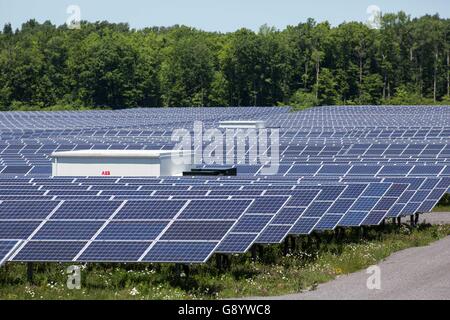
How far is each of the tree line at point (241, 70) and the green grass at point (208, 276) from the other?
111 meters

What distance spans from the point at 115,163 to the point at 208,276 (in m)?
16.1

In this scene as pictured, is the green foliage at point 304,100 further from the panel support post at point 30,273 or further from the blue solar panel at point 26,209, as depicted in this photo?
the panel support post at point 30,273

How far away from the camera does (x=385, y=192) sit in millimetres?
34688

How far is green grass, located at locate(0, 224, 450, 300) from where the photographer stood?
23.6 metres

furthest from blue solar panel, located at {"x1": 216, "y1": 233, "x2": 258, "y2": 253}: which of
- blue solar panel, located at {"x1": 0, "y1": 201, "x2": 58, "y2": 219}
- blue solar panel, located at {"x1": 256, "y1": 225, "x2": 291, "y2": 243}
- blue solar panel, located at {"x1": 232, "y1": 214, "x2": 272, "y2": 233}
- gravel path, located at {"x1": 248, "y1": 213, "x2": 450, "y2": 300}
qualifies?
blue solar panel, located at {"x1": 0, "y1": 201, "x2": 58, "y2": 219}

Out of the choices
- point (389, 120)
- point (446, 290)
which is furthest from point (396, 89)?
point (446, 290)

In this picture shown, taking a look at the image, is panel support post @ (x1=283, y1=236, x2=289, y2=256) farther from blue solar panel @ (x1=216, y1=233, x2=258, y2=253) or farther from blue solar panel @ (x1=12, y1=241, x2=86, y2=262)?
blue solar panel @ (x1=12, y1=241, x2=86, y2=262)

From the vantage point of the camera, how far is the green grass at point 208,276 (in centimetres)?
2359

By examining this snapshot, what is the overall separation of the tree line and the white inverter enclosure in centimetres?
9829

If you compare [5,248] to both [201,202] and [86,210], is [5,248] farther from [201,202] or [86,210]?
[201,202]

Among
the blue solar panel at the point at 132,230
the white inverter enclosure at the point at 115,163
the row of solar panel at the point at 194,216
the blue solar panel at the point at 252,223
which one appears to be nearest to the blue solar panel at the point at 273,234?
the row of solar panel at the point at 194,216

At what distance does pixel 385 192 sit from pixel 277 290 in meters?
10.9
